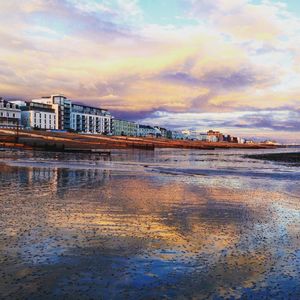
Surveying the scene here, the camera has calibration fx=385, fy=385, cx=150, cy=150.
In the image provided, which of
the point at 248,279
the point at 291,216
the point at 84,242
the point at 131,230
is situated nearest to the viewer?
the point at 248,279

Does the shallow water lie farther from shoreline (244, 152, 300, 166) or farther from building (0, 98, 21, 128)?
building (0, 98, 21, 128)

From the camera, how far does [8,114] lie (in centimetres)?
15762

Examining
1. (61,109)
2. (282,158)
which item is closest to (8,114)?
(61,109)

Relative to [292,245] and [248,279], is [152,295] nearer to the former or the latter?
[248,279]

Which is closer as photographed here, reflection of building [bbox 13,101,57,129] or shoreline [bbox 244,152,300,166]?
shoreline [bbox 244,152,300,166]

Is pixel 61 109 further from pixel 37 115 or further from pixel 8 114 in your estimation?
pixel 8 114

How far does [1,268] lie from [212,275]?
3.15 metres

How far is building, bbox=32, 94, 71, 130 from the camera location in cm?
18950

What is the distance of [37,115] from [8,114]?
63.4 feet

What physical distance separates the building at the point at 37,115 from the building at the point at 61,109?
267cm

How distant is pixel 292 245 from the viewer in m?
7.48

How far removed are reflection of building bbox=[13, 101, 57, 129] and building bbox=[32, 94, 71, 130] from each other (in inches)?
108

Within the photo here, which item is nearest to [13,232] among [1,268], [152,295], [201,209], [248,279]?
[1,268]

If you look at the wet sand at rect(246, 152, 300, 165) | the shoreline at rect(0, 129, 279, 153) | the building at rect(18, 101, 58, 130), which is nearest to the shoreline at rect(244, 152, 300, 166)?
the wet sand at rect(246, 152, 300, 165)
